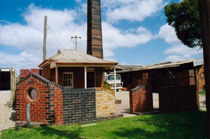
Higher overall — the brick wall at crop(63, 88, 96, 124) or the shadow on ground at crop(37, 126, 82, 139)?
the brick wall at crop(63, 88, 96, 124)

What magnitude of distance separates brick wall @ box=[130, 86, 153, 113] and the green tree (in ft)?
58.8

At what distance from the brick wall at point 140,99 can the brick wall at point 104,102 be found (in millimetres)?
1288

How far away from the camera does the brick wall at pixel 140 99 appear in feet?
28.9

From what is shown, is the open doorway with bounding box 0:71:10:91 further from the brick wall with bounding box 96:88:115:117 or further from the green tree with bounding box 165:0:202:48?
the green tree with bounding box 165:0:202:48

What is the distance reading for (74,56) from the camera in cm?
1429

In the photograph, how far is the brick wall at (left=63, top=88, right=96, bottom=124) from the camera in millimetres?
6500

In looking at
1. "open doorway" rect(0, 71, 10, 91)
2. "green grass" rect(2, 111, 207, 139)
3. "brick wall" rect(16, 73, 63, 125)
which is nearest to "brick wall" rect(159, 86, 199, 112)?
"green grass" rect(2, 111, 207, 139)

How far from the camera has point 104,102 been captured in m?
7.82

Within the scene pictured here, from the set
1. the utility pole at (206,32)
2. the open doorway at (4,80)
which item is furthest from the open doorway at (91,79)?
the open doorway at (4,80)

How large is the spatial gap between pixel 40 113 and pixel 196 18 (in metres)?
22.9

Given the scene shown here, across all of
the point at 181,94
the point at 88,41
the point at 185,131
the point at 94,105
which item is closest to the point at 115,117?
the point at 94,105

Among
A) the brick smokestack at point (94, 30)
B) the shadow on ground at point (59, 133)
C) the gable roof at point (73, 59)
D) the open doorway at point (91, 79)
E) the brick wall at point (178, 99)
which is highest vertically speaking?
the brick smokestack at point (94, 30)

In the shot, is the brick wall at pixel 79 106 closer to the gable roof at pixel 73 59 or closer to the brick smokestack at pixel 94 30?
the gable roof at pixel 73 59

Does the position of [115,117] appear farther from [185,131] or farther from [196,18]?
[196,18]
